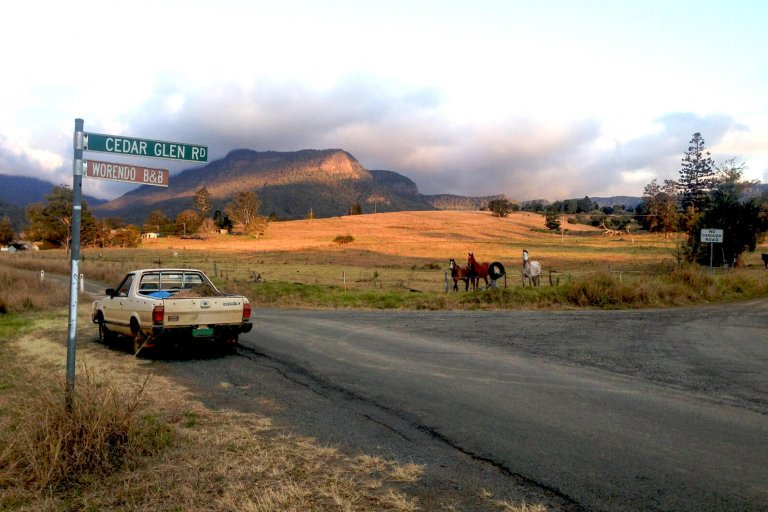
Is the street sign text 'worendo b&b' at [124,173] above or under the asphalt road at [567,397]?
above

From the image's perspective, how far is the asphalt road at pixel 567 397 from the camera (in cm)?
552

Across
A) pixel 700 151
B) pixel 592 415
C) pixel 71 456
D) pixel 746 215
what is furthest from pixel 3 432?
pixel 700 151

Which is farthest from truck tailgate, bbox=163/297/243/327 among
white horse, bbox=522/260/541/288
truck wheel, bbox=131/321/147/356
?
white horse, bbox=522/260/541/288

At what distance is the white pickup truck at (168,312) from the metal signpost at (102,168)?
447cm

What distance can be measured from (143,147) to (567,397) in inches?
249

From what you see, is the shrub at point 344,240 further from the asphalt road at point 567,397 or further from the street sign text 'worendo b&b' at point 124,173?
the street sign text 'worendo b&b' at point 124,173

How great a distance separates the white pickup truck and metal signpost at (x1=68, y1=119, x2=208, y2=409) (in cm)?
447

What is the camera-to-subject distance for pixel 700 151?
94188 mm

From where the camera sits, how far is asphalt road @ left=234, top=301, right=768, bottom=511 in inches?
217

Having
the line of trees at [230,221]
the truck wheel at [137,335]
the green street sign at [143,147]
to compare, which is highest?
the line of trees at [230,221]

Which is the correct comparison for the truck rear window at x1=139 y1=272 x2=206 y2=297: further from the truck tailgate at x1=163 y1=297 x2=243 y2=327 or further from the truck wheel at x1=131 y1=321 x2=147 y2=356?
the truck tailgate at x1=163 y1=297 x2=243 y2=327

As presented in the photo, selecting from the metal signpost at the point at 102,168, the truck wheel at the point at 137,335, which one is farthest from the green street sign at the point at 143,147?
the truck wheel at the point at 137,335

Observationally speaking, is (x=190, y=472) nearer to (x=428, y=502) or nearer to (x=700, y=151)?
(x=428, y=502)

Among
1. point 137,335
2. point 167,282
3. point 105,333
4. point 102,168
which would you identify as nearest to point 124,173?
point 102,168
